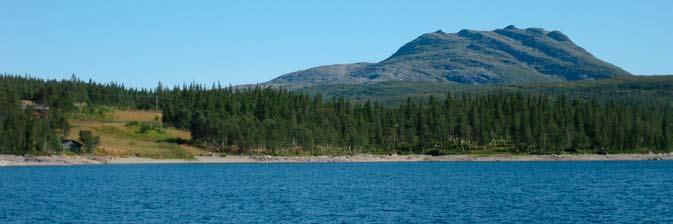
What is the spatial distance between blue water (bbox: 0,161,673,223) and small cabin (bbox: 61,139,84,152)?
1763 inches

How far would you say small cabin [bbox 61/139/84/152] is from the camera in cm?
16712

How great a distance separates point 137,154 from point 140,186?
74914mm

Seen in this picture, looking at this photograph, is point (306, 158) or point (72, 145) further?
point (306, 158)

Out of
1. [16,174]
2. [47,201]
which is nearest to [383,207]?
[47,201]

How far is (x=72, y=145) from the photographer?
16812 centimetres

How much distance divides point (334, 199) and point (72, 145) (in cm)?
10008

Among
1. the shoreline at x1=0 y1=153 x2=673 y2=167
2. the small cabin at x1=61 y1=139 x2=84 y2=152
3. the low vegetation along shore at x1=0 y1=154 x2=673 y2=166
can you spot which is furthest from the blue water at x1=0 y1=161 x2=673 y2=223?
the small cabin at x1=61 y1=139 x2=84 y2=152

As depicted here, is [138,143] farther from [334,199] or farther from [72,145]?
[334,199]

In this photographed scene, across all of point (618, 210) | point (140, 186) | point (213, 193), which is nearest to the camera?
point (618, 210)

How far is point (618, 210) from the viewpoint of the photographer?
227 feet

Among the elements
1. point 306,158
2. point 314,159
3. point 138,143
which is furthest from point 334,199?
point 138,143

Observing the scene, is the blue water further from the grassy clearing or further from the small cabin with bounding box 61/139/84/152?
the grassy clearing

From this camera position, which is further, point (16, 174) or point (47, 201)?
point (16, 174)

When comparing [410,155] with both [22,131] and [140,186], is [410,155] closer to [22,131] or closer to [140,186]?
A: [22,131]
